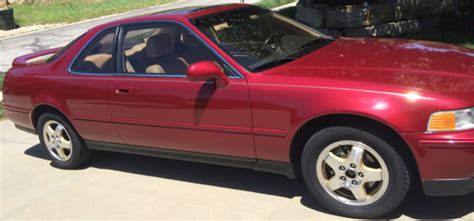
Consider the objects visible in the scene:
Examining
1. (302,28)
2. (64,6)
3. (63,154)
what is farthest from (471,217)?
(64,6)

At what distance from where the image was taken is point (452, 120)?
10.8 feet

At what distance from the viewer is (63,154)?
5.55 meters

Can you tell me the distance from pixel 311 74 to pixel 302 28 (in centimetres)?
126

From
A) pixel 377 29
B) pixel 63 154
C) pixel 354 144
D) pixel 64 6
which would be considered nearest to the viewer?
A: pixel 354 144

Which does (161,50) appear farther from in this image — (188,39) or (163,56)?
(188,39)

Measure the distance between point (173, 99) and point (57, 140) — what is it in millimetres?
1800

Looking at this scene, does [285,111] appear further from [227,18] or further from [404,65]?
[227,18]

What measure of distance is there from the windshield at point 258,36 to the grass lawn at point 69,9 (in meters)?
20.7

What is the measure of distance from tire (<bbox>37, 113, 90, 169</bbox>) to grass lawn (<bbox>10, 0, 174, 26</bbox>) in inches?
772

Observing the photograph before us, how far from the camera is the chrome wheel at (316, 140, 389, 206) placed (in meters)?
3.62

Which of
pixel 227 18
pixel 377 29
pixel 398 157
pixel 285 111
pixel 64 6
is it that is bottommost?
pixel 64 6

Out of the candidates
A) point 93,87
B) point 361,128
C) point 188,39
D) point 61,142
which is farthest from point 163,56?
point 361,128

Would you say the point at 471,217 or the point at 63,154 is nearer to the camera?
the point at 471,217

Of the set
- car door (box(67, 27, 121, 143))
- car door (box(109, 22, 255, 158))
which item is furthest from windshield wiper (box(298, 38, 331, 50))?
car door (box(67, 27, 121, 143))
